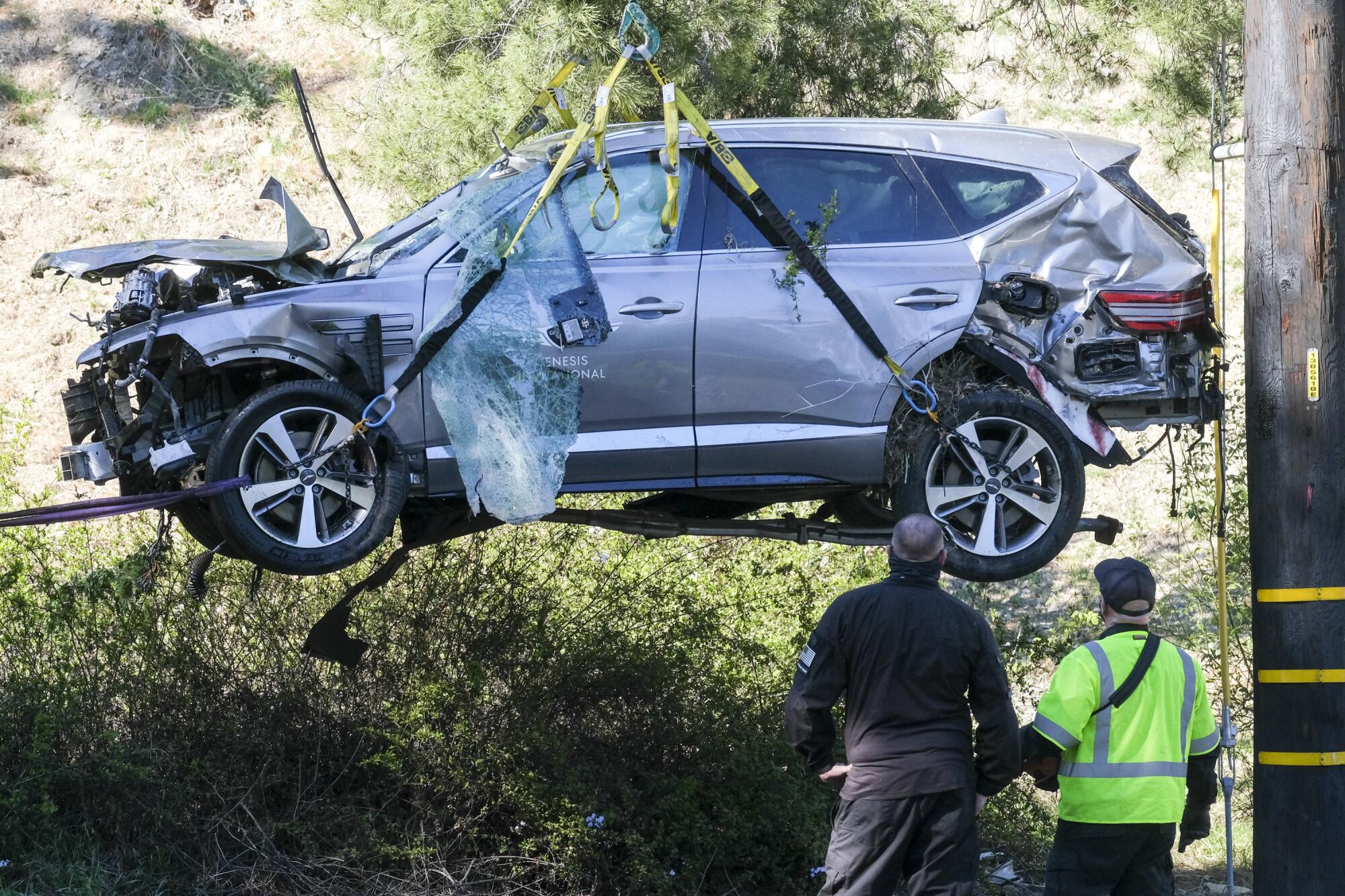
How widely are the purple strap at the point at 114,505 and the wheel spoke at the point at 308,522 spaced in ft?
0.77

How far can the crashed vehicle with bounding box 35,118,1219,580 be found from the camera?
18.0ft

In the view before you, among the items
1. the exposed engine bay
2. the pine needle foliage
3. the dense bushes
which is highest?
the pine needle foliage

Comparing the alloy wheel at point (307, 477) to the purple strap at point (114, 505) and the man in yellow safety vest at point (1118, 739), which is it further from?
the man in yellow safety vest at point (1118, 739)

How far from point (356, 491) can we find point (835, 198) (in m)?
2.39

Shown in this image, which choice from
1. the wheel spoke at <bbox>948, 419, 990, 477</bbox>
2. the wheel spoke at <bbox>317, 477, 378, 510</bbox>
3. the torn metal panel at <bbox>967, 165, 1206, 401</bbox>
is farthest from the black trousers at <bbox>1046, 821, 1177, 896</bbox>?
the wheel spoke at <bbox>317, 477, 378, 510</bbox>

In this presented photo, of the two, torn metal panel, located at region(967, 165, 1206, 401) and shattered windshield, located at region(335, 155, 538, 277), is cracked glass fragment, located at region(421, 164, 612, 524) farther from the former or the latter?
torn metal panel, located at region(967, 165, 1206, 401)

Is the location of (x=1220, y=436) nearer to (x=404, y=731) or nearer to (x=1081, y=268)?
(x=1081, y=268)

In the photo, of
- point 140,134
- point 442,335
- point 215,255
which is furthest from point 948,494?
point 140,134

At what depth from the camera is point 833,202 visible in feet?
19.7

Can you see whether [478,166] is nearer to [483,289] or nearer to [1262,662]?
[483,289]

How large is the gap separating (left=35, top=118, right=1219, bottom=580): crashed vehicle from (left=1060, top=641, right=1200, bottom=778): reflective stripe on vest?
3.31 ft

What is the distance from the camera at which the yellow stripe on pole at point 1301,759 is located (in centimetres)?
548

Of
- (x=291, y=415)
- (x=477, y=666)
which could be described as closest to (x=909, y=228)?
(x=291, y=415)

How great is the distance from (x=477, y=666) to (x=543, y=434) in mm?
3025
